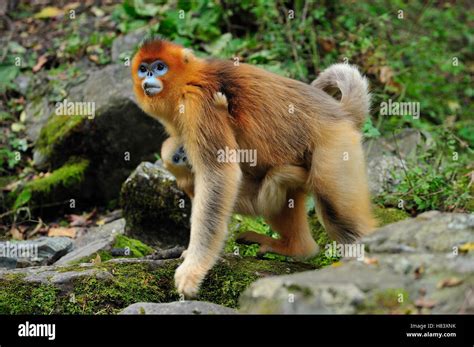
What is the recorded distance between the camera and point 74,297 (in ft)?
19.6

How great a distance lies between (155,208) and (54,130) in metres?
3.48

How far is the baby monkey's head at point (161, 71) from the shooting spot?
21.8 feet

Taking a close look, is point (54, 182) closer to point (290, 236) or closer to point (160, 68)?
point (160, 68)

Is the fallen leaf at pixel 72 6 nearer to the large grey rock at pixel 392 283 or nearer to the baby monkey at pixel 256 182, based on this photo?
the baby monkey at pixel 256 182

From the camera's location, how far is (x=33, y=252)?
8062mm

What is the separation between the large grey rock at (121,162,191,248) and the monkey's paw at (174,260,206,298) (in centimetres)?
258

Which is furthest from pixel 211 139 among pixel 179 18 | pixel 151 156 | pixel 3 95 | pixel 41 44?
pixel 41 44

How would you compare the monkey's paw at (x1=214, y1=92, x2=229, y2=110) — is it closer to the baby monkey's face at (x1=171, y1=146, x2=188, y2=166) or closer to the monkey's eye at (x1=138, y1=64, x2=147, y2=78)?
the baby monkey's face at (x1=171, y1=146, x2=188, y2=166)

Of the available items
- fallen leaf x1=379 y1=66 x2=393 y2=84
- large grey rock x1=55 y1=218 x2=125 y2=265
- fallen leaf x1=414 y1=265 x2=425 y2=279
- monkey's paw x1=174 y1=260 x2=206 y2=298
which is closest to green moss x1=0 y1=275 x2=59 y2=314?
monkey's paw x1=174 y1=260 x2=206 y2=298

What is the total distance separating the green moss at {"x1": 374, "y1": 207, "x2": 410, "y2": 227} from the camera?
8188 mm

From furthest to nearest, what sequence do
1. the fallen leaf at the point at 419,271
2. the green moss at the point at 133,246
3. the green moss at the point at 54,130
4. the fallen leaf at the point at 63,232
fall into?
the green moss at the point at 54,130, the fallen leaf at the point at 63,232, the green moss at the point at 133,246, the fallen leaf at the point at 419,271

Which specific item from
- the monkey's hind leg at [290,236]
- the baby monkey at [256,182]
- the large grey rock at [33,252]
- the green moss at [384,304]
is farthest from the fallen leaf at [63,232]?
the green moss at [384,304]

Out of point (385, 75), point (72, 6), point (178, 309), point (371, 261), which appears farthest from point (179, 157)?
point (72, 6)

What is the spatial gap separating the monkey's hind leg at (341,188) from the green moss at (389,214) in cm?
159
